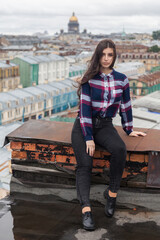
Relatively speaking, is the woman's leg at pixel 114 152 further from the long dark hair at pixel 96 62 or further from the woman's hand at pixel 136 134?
the long dark hair at pixel 96 62

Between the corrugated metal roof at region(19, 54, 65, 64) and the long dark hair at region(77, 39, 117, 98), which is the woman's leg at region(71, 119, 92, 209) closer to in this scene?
the long dark hair at region(77, 39, 117, 98)

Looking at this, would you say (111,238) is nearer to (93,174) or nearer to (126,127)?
(93,174)

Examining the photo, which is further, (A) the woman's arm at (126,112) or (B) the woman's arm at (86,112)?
(A) the woman's arm at (126,112)

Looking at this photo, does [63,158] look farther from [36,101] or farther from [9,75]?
[9,75]

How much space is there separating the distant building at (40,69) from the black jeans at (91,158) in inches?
1861

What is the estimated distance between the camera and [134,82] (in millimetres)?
55906

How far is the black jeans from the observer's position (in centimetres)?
392

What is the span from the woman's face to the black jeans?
2.10 ft

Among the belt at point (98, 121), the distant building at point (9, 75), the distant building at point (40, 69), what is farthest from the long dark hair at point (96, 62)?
the distant building at point (40, 69)

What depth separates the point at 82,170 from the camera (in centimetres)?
399

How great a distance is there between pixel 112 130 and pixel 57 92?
41.1 m

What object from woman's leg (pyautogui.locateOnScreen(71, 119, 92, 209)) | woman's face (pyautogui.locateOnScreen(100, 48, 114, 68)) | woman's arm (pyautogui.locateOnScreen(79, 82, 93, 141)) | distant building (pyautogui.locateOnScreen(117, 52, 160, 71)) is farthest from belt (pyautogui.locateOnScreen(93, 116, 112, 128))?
distant building (pyautogui.locateOnScreen(117, 52, 160, 71))

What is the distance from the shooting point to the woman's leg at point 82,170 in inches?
153

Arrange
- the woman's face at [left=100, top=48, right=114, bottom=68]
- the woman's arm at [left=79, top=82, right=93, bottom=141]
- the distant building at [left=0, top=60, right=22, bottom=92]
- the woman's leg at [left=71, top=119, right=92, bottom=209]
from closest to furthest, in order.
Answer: the woman's leg at [left=71, top=119, right=92, bottom=209] → the woman's arm at [left=79, top=82, right=93, bottom=141] → the woman's face at [left=100, top=48, right=114, bottom=68] → the distant building at [left=0, top=60, right=22, bottom=92]
